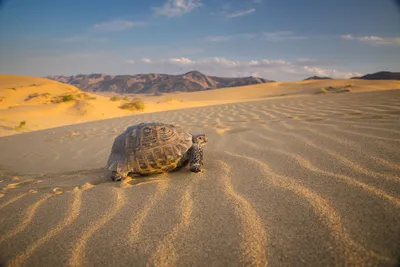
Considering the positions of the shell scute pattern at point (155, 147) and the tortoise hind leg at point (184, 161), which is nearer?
the shell scute pattern at point (155, 147)

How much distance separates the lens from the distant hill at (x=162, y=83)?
212 ft

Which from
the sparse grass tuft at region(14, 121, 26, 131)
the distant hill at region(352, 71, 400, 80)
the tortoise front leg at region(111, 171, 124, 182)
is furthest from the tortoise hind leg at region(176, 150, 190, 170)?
the distant hill at region(352, 71, 400, 80)

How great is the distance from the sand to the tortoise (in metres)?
0.14

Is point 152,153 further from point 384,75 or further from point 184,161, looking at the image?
point 384,75

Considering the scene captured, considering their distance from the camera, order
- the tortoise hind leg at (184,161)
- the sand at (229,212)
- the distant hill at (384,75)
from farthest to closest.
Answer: the distant hill at (384,75) → the tortoise hind leg at (184,161) → the sand at (229,212)

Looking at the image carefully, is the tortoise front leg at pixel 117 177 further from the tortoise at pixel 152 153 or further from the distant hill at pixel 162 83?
the distant hill at pixel 162 83

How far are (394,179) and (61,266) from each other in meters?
2.55

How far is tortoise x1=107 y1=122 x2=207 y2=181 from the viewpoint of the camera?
2822 millimetres

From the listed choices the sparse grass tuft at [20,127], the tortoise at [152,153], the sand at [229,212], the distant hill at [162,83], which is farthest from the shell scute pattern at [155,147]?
the distant hill at [162,83]

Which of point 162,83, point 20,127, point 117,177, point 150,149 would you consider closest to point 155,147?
point 150,149

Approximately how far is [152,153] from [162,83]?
6862 cm

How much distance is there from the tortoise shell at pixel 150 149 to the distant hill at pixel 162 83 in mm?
58803

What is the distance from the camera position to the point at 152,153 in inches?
112

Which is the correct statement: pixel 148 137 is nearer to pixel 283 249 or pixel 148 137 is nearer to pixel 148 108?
pixel 283 249
